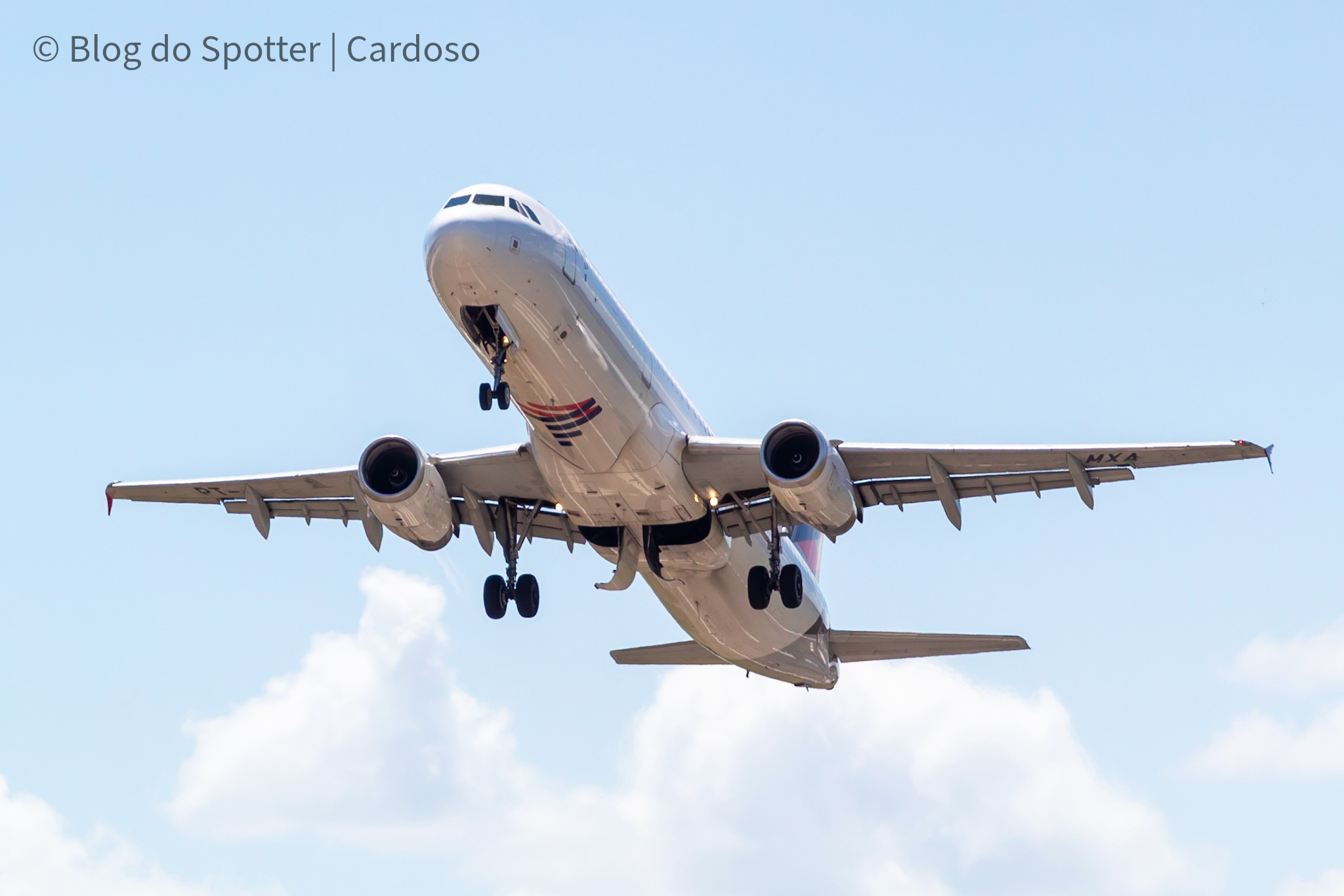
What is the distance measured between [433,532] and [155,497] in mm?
6511

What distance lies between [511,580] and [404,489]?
10.5ft

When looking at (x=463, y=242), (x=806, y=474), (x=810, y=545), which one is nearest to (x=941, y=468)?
(x=806, y=474)

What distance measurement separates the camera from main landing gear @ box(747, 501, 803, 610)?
28.5 meters

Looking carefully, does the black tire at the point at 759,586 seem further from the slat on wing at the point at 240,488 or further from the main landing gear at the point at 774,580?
the slat on wing at the point at 240,488

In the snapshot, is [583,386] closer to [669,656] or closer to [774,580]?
[774,580]

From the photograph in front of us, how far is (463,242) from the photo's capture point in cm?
2312

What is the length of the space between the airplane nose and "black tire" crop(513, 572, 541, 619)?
810 centimetres

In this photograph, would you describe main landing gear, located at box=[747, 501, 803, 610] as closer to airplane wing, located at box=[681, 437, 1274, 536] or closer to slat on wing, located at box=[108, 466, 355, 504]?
airplane wing, located at box=[681, 437, 1274, 536]

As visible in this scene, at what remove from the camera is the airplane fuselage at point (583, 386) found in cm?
2352

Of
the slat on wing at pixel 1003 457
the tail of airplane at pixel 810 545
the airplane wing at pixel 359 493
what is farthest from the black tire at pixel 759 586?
the tail of airplane at pixel 810 545

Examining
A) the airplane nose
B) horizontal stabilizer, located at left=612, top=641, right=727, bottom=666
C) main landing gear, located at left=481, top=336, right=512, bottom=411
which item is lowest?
horizontal stabilizer, located at left=612, top=641, right=727, bottom=666

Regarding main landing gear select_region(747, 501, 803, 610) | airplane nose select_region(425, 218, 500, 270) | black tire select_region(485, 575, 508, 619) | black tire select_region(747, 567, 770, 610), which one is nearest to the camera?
airplane nose select_region(425, 218, 500, 270)

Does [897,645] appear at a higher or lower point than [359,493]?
lower

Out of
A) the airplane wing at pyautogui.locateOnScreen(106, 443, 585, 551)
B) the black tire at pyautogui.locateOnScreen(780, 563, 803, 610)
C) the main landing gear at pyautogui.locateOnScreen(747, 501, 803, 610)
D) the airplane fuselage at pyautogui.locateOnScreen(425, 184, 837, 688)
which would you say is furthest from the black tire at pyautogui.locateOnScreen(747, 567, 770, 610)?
the airplane wing at pyautogui.locateOnScreen(106, 443, 585, 551)
